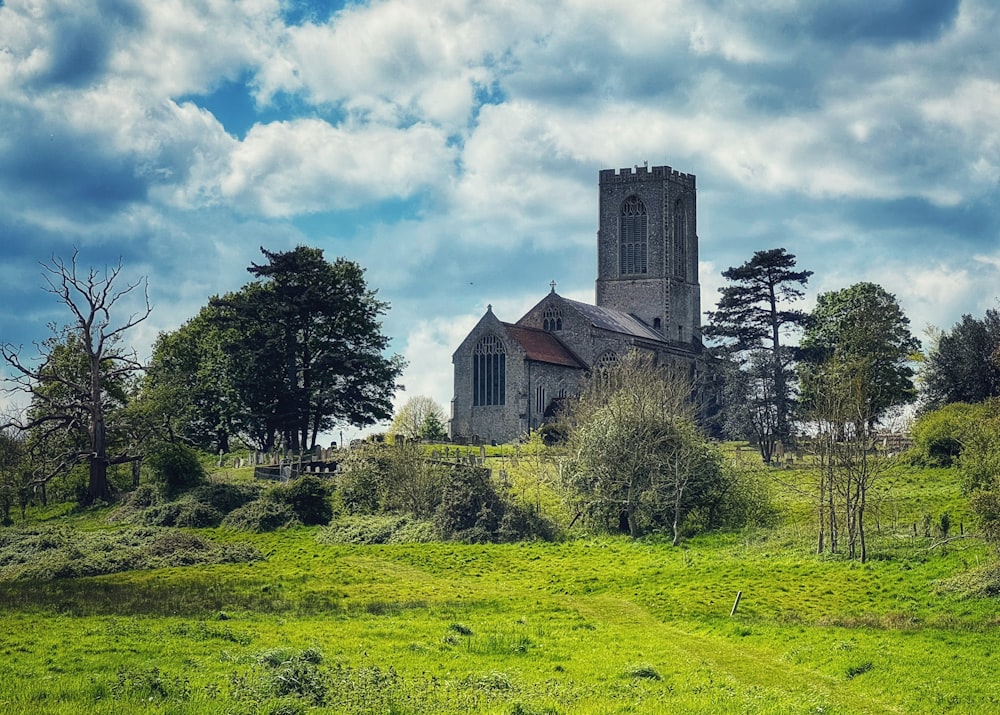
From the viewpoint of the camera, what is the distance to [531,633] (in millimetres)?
27078

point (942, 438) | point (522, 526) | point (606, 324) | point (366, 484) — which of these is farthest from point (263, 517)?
point (606, 324)

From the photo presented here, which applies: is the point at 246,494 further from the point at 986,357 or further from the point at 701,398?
the point at 986,357

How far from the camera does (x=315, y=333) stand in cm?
7025

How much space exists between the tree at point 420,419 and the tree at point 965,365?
36.0m

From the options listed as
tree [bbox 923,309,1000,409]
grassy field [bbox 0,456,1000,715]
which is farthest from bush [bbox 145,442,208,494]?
tree [bbox 923,309,1000,409]

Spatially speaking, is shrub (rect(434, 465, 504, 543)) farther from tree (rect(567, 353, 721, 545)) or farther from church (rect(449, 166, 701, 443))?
church (rect(449, 166, 701, 443))

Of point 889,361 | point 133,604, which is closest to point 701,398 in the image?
point 889,361

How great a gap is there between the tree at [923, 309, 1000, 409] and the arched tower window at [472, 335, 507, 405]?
28.8 metres

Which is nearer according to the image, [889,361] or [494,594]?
[494,594]

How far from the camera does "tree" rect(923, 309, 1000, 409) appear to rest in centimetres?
6775

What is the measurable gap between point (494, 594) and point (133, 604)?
1002cm

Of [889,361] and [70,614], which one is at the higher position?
[889,361]

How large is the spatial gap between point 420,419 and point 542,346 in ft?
95.1

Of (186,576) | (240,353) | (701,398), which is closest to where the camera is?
(186,576)
